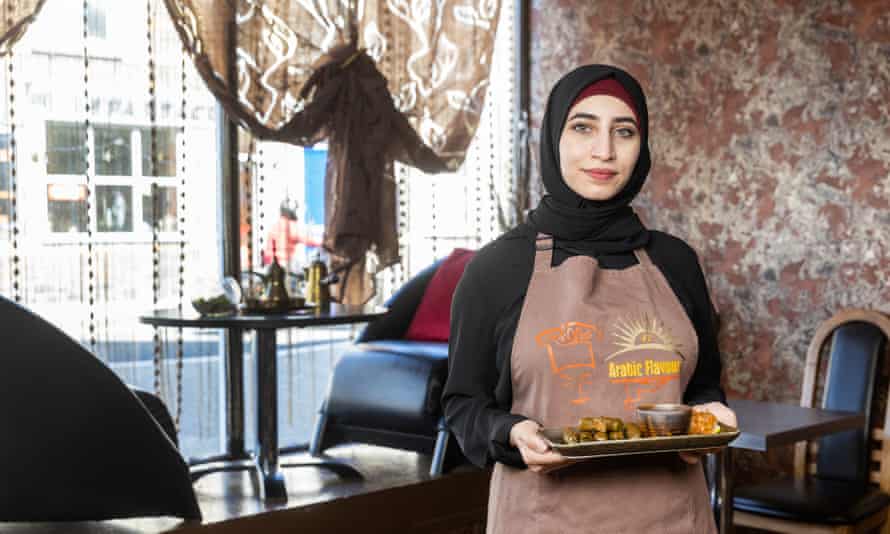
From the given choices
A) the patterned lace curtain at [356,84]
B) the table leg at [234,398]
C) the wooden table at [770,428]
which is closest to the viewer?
the wooden table at [770,428]

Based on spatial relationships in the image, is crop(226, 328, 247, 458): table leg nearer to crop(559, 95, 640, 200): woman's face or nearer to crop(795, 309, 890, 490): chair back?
crop(795, 309, 890, 490): chair back

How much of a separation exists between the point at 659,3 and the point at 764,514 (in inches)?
95.9

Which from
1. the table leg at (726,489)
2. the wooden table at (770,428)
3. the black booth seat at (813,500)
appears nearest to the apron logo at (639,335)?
the wooden table at (770,428)

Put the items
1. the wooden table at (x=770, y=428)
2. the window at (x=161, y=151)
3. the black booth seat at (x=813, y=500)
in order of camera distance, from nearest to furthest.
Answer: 1. the wooden table at (x=770, y=428)
2. the black booth seat at (x=813, y=500)
3. the window at (x=161, y=151)

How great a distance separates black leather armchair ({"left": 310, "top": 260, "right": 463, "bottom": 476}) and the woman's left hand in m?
2.65

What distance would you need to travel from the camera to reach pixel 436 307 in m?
4.72

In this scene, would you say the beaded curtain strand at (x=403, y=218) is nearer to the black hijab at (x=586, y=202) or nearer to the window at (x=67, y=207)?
the window at (x=67, y=207)

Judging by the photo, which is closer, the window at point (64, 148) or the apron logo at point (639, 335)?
the apron logo at point (639, 335)

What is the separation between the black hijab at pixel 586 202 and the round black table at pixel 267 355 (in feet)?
6.88

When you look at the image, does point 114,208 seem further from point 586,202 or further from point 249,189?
point 586,202

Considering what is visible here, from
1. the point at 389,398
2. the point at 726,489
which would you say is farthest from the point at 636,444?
the point at 389,398

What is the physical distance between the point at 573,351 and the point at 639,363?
0.32 ft

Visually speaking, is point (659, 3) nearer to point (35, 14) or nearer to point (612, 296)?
point (35, 14)

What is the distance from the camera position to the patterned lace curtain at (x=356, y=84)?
4.48 meters
